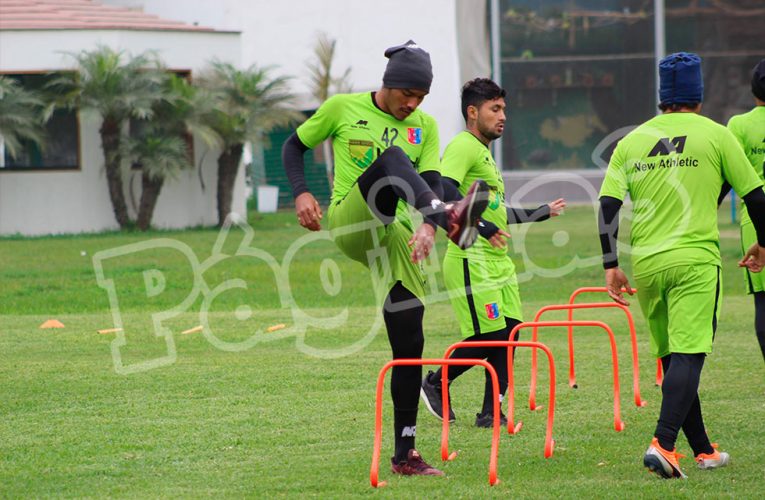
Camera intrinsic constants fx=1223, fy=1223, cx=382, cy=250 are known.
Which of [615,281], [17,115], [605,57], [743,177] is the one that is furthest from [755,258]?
[605,57]

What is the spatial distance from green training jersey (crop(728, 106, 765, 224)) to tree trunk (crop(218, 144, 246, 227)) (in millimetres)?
21978

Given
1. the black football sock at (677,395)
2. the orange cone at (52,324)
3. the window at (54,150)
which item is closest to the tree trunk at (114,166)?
the window at (54,150)

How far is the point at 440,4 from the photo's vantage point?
37906mm

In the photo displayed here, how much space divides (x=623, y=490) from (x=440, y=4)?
32926 mm

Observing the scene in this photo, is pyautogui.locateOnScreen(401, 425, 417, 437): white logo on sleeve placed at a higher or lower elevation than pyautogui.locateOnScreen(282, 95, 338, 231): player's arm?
lower

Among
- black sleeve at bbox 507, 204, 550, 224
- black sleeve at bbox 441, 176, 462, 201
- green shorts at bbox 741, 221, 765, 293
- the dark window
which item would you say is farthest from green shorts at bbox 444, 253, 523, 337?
the dark window

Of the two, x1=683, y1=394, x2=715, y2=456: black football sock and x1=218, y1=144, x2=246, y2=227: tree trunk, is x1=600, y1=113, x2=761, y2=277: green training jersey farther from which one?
x1=218, y1=144, x2=246, y2=227: tree trunk

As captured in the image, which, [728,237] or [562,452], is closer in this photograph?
[562,452]

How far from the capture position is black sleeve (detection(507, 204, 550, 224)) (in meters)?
8.18

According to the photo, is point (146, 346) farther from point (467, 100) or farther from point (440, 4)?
point (440, 4)

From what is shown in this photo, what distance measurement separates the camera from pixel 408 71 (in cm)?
658

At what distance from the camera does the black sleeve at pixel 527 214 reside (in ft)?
26.8

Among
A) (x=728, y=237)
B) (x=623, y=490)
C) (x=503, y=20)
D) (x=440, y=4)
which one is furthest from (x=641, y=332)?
(x=440, y=4)

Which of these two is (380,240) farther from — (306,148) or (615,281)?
(615,281)
